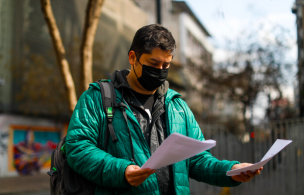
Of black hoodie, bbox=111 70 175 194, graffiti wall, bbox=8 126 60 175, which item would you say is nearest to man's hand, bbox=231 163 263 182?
black hoodie, bbox=111 70 175 194

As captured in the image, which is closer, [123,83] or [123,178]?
[123,178]

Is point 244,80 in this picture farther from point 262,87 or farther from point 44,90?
point 44,90

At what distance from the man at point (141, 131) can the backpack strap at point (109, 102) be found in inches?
1.1

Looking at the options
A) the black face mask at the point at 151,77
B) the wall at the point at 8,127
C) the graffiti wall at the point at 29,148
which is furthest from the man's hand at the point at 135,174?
the graffiti wall at the point at 29,148

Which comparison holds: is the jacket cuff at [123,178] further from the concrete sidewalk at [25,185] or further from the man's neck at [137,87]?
the concrete sidewalk at [25,185]

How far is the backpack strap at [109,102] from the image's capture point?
1.91m

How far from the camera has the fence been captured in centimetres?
585

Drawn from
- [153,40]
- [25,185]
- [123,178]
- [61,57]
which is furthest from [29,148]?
[123,178]

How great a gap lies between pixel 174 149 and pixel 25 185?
14.3 meters

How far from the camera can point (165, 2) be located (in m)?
20.0

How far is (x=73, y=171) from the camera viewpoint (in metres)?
1.95

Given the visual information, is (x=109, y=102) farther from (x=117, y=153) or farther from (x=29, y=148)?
(x=29, y=148)

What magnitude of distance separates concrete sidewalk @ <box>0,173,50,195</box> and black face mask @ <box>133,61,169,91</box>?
11523mm

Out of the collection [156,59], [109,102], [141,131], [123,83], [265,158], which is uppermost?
[156,59]
